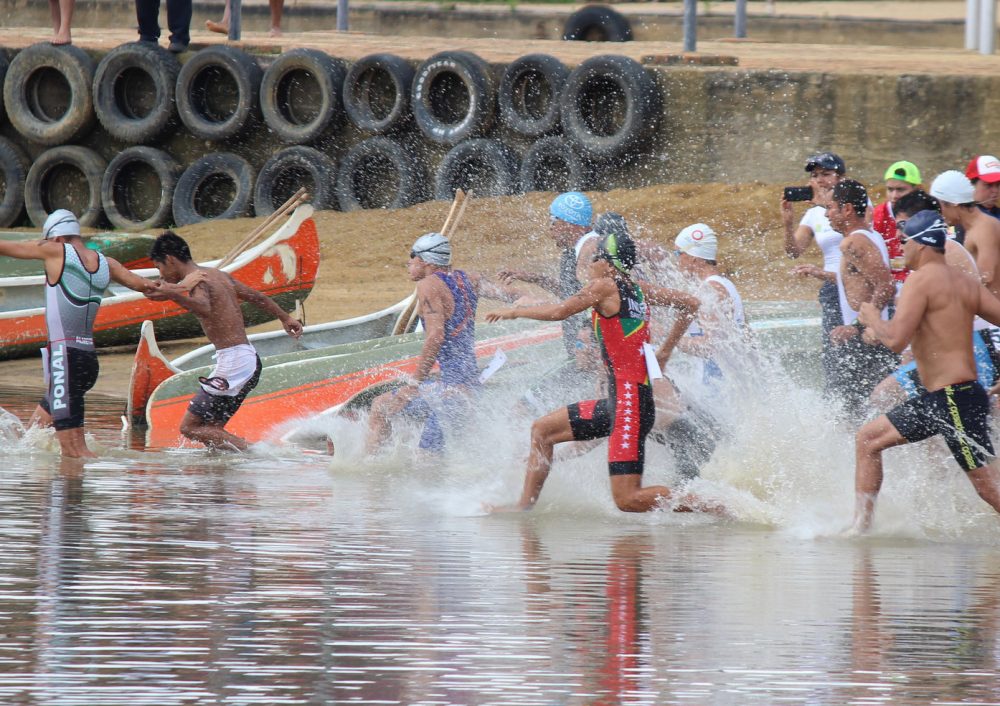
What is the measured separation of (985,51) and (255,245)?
10.0m

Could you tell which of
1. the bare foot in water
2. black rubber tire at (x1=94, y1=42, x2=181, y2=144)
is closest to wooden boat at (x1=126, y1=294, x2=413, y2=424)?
the bare foot in water

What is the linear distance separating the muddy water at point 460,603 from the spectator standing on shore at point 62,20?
13.1 meters

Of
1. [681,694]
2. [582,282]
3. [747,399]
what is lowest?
[681,694]

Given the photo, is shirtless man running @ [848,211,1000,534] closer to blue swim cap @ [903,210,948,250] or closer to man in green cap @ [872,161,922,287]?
blue swim cap @ [903,210,948,250]

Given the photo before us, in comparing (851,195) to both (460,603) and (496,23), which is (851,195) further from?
(496,23)

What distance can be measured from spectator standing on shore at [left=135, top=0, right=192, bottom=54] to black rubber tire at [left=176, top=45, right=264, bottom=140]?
0.36m

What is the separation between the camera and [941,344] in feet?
26.0

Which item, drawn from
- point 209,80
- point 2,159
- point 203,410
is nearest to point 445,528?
point 203,410

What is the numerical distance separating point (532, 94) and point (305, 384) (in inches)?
335

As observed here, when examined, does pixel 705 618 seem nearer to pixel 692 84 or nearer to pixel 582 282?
pixel 582 282

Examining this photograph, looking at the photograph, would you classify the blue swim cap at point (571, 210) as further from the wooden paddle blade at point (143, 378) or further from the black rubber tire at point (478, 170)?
the black rubber tire at point (478, 170)

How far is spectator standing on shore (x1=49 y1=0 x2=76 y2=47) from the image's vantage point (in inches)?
845

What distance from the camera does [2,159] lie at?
22391 mm

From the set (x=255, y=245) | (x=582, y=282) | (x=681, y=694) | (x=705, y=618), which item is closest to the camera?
(x=681, y=694)
